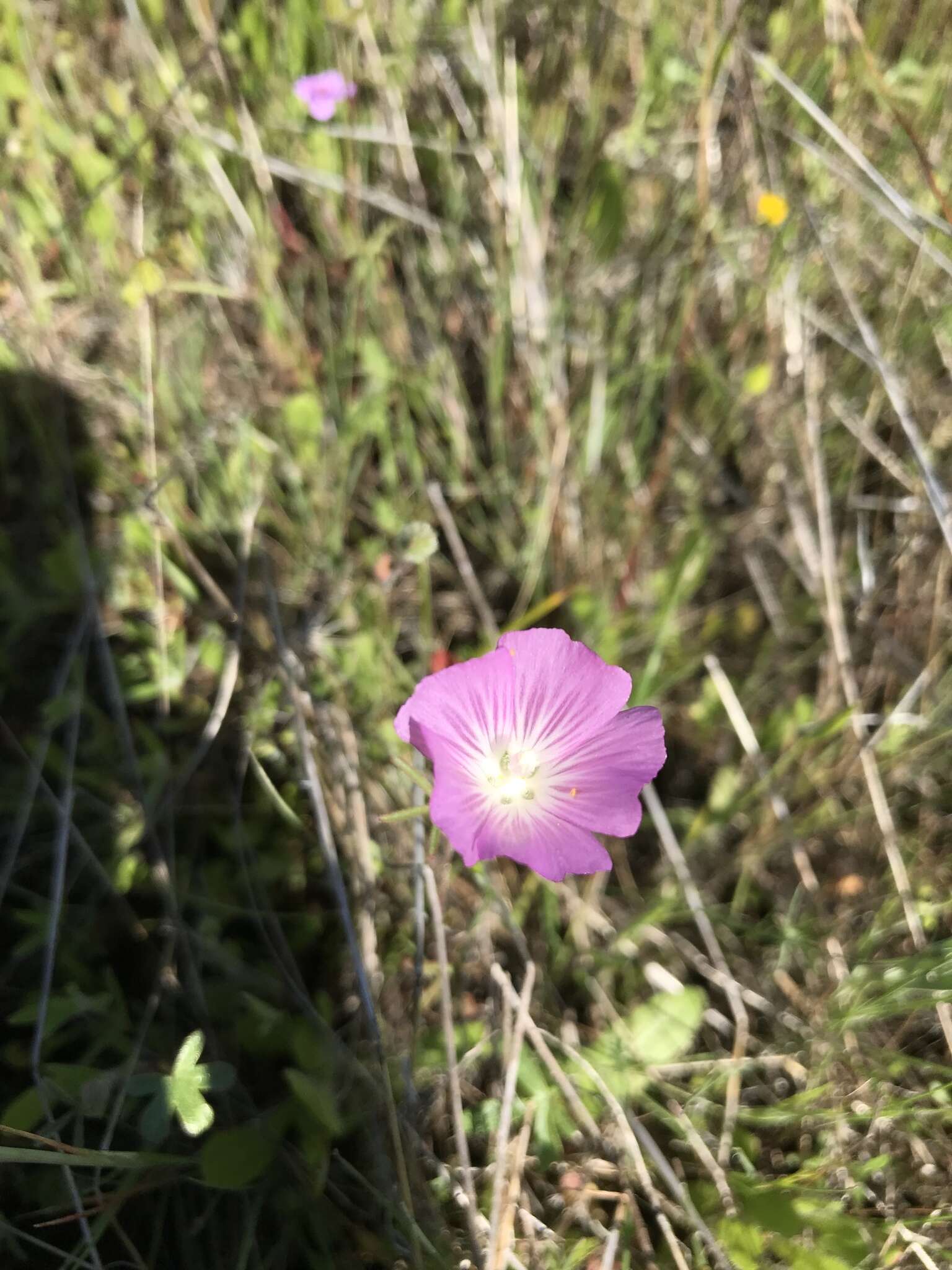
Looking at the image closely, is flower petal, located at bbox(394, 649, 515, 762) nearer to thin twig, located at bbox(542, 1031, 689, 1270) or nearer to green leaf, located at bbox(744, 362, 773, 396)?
thin twig, located at bbox(542, 1031, 689, 1270)

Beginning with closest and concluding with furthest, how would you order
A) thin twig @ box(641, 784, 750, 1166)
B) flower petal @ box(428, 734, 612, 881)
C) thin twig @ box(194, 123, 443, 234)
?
flower petal @ box(428, 734, 612, 881) → thin twig @ box(641, 784, 750, 1166) → thin twig @ box(194, 123, 443, 234)

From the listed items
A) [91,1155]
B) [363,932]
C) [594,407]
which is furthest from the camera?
[594,407]

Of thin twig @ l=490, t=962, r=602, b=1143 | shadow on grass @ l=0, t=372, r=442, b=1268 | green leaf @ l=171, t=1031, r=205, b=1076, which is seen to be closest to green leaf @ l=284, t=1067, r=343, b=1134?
shadow on grass @ l=0, t=372, r=442, b=1268

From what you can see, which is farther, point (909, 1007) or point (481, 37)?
point (481, 37)

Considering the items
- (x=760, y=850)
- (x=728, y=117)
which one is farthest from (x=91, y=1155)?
(x=728, y=117)

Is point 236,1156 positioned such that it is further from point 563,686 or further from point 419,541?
point 419,541

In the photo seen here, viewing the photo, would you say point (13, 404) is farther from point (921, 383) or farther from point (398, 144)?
point (921, 383)

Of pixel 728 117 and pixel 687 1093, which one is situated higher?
pixel 728 117
